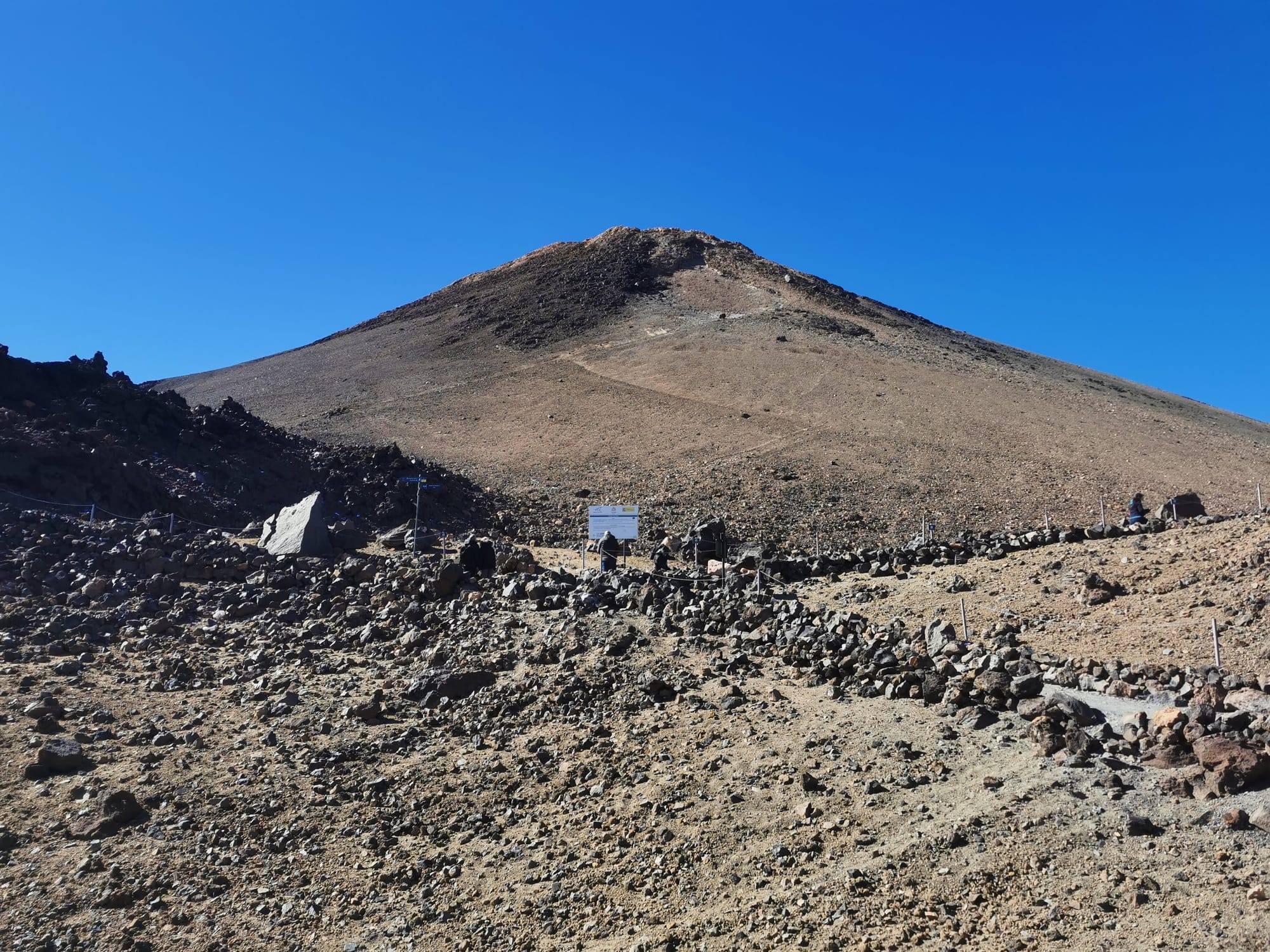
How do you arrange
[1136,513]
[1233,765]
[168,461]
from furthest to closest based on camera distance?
[168,461] → [1136,513] → [1233,765]

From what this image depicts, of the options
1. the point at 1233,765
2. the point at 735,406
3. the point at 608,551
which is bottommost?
the point at 1233,765

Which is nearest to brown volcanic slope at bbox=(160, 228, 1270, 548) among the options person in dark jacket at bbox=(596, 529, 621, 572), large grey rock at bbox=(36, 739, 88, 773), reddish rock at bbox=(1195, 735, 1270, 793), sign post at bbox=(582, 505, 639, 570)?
person in dark jacket at bbox=(596, 529, 621, 572)

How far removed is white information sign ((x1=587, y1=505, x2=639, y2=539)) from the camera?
19.7m

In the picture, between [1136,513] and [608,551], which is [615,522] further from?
[1136,513]

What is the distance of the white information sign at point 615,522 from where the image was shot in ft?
64.5

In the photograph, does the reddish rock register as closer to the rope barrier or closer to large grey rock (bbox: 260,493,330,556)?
large grey rock (bbox: 260,493,330,556)

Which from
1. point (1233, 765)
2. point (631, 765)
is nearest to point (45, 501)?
point (631, 765)

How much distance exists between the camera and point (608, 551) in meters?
21.3

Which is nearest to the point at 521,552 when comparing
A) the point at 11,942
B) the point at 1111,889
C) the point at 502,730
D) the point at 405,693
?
the point at 405,693

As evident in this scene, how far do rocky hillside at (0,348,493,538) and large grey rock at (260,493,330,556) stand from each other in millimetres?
4443

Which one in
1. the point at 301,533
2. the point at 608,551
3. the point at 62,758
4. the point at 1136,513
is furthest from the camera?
the point at 608,551

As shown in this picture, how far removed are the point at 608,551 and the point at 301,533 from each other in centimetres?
624

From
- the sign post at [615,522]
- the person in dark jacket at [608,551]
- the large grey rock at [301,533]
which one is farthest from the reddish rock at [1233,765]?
the large grey rock at [301,533]

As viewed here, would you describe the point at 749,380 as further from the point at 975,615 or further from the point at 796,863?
the point at 796,863
